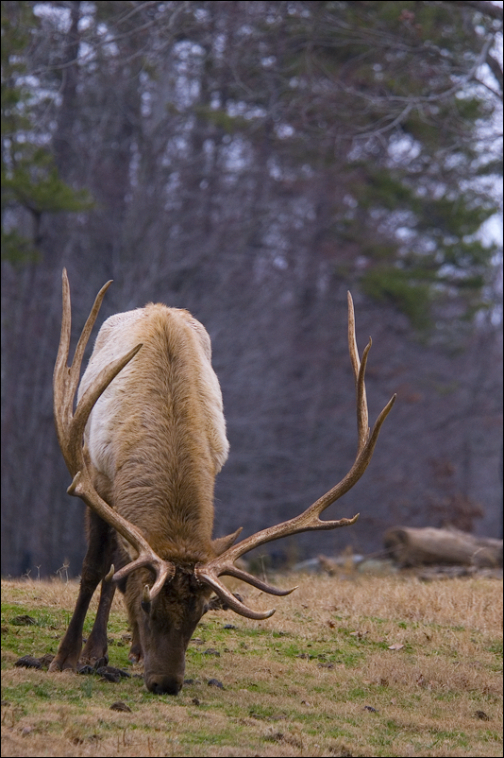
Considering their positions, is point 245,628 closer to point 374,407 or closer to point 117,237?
point 117,237

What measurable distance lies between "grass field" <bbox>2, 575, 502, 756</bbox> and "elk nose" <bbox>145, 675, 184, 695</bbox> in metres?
0.05

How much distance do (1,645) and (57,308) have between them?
1441 centimetres

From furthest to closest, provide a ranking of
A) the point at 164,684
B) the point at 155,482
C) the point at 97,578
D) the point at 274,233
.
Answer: the point at 274,233 → the point at 97,578 → the point at 155,482 → the point at 164,684

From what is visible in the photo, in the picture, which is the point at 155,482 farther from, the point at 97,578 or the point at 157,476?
the point at 97,578

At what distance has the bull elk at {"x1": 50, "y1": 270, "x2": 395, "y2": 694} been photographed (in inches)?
199

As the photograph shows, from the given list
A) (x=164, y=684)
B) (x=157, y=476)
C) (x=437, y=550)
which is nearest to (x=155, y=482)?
(x=157, y=476)

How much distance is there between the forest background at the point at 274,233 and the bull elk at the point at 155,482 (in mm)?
7910

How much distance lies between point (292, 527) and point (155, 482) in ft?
2.68

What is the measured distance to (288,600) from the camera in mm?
8562

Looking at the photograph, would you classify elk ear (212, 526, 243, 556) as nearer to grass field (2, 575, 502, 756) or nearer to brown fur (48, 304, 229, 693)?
brown fur (48, 304, 229, 693)

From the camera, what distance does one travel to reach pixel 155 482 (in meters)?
5.50

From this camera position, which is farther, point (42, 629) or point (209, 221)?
point (209, 221)

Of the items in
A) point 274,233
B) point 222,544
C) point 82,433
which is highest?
point 274,233

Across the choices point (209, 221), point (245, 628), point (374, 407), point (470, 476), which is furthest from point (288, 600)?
point (470, 476)
